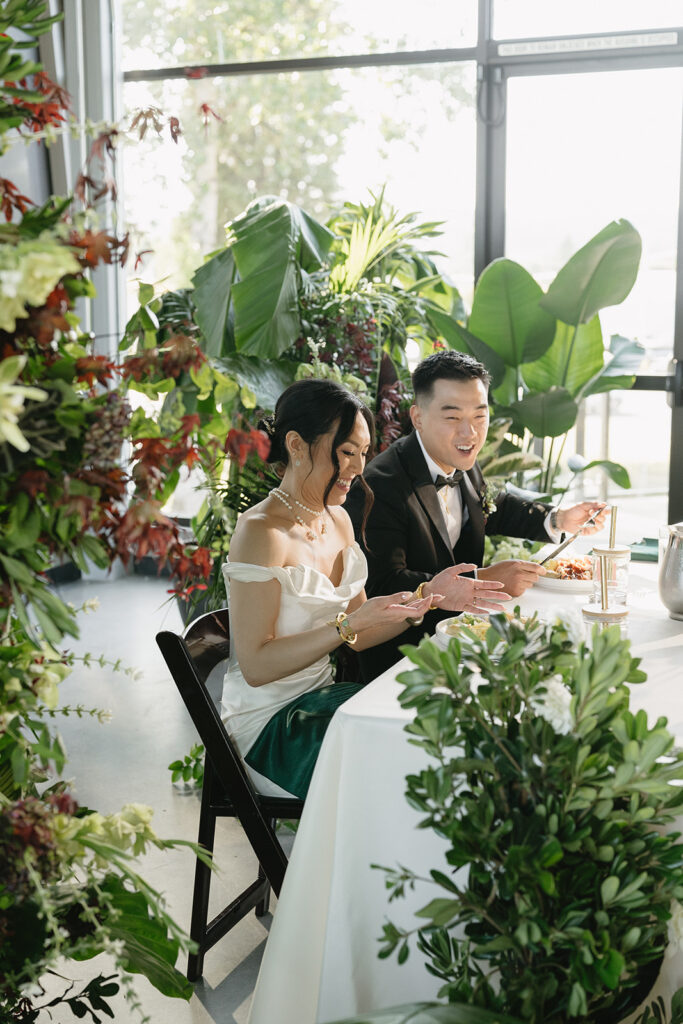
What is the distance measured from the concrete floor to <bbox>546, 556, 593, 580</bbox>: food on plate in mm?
1055

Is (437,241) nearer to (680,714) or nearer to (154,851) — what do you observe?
(154,851)

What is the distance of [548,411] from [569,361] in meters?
0.25

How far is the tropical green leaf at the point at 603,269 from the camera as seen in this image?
3885mm

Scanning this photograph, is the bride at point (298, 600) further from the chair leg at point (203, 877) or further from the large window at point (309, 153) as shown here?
the large window at point (309, 153)

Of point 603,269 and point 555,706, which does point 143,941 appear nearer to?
point 555,706

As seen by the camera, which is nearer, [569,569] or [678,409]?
[569,569]

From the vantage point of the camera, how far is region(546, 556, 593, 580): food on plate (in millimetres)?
2482

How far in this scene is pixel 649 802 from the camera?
129 centimetres

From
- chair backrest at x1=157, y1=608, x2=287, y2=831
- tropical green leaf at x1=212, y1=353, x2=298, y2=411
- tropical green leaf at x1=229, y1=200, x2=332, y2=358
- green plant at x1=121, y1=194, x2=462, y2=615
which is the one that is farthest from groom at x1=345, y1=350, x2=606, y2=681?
tropical green leaf at x1=229, y1=200, x2=332, y2=358

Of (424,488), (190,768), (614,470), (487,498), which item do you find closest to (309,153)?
(614,470)

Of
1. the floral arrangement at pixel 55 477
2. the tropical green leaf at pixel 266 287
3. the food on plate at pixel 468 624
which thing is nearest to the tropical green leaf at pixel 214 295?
the tropical green leaf at pixel 266 287

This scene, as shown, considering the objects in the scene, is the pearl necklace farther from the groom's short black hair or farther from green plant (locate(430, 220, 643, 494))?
green plant (locate(430, 220, 643, 494))

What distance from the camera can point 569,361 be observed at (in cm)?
411

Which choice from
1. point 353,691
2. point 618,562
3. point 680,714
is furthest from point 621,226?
point 680,714
